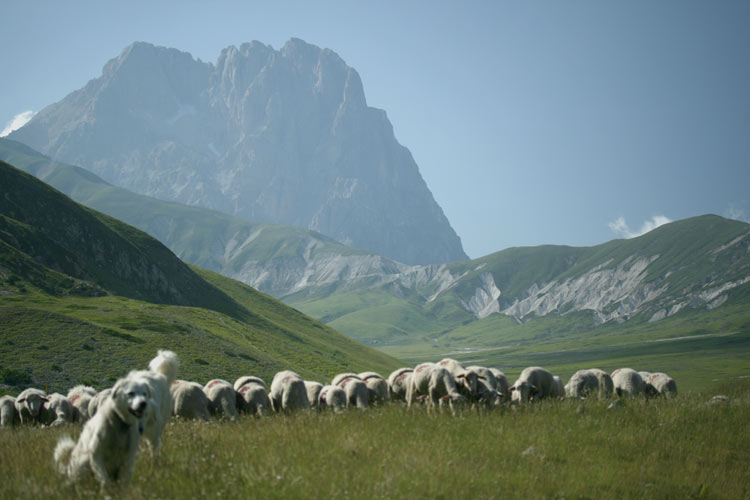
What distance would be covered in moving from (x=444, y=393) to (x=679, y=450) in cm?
713

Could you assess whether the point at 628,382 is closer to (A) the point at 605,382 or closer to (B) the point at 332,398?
(A) the point at 605,382

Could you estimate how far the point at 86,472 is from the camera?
9.02 m

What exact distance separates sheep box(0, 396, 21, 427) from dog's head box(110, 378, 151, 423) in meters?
15.9

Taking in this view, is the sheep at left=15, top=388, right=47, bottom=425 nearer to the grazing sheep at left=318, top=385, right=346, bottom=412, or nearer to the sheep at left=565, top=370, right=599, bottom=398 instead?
the grazing sheep at left=318, top=385, right=346, bottom=412

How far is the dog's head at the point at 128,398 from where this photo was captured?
8.93m

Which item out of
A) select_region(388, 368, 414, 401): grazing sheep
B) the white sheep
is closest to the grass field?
the white sheep

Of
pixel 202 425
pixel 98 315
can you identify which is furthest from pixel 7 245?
pixel 202 425

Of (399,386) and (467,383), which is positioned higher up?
(467,383)

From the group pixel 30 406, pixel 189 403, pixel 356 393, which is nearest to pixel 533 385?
pixel 356 393

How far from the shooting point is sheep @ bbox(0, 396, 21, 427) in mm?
20859

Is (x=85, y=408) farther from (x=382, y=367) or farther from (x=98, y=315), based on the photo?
(x=382, y=367)

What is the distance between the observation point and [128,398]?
9062mm

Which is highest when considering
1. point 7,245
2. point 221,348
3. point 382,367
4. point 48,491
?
point 7,245

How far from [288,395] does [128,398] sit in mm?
11846
